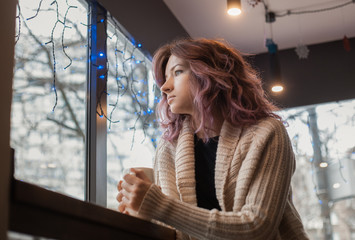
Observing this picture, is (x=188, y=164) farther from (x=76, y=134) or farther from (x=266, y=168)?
(x=76, y=134)

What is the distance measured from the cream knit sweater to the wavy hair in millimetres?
59

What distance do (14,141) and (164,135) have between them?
27.1 inches

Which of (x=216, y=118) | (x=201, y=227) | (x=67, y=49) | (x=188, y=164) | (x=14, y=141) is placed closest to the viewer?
(x=201, y=227)

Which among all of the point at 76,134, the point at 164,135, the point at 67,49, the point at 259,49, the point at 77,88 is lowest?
the point at 164,135

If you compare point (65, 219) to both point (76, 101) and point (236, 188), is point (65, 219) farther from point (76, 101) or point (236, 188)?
point (76, 101)

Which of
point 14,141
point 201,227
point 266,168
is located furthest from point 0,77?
point 14,141

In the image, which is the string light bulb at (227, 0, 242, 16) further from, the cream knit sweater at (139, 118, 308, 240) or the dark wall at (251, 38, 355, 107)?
the cream knit sweater at (139, 118, 308, 240)

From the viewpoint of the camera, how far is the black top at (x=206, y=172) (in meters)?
1.47

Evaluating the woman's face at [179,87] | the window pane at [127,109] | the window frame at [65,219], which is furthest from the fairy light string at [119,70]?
the window frame at [65,219]

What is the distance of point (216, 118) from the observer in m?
1.58

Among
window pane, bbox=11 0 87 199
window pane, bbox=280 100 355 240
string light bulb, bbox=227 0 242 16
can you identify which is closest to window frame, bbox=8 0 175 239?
window pane, bbox=11 0 87 199

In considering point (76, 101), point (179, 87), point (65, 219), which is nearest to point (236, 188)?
point (179, 87)

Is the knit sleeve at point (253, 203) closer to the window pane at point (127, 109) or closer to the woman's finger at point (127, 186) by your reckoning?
the woman's finger at point (127, 186)

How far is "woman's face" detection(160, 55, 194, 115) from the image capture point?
1565 millimetres
